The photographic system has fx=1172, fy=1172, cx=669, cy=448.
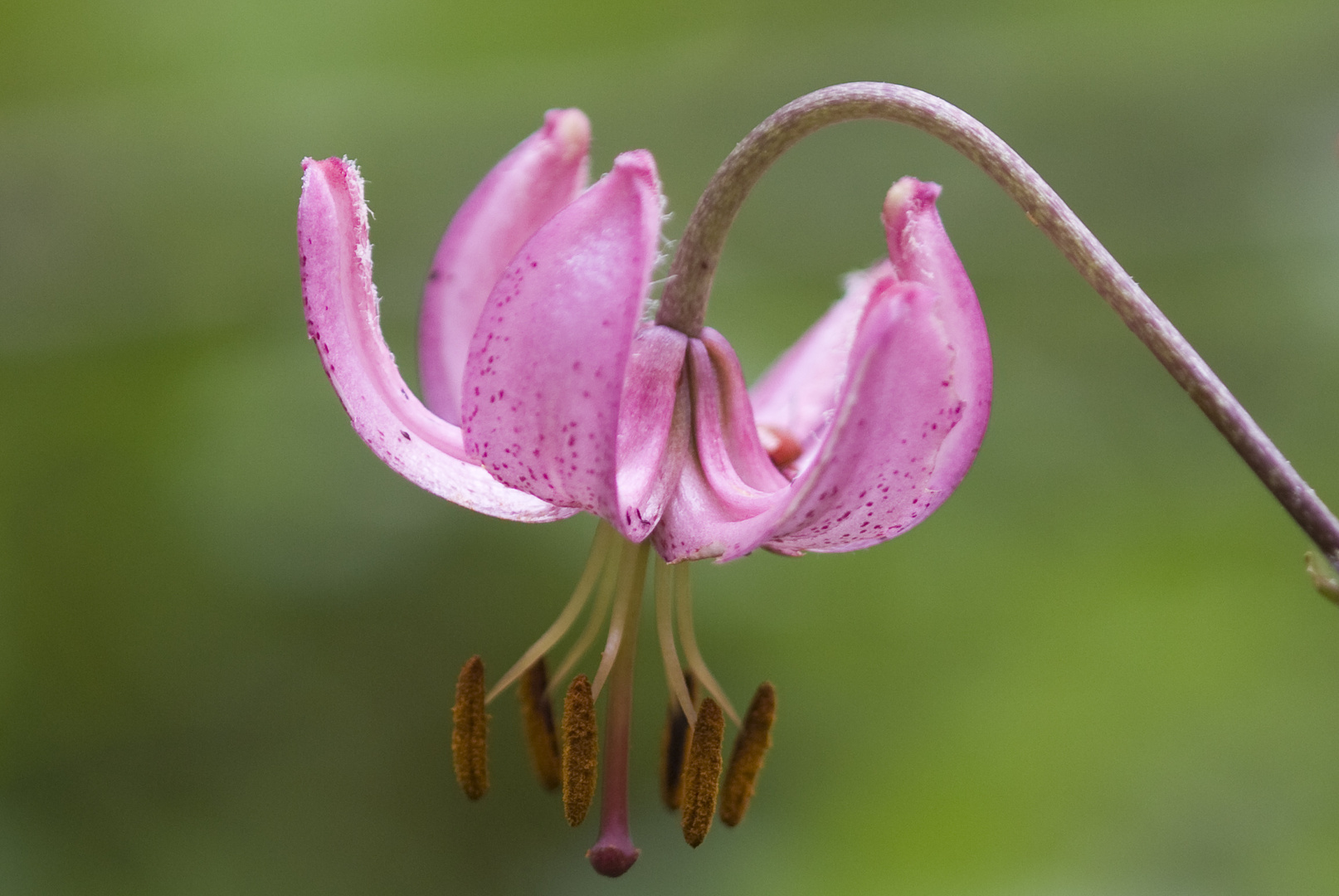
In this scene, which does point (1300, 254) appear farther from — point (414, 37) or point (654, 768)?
point (414, 37)

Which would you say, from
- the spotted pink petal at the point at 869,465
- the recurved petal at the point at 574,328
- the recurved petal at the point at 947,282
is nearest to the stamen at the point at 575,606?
the spotted pink petal at the point at 869,465

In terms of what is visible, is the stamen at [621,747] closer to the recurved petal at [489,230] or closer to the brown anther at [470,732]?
the brown anther at [470,732]

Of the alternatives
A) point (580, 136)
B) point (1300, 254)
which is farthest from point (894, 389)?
point (1300, 254)

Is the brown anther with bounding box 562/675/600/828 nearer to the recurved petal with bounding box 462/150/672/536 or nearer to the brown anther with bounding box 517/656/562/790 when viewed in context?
the brown anther with bounding box 517/656/562/790

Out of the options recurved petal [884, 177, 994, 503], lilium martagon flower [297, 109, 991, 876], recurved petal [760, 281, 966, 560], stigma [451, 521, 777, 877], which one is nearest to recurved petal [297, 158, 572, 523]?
lilium martagon flower [297, 109, 991, 876]

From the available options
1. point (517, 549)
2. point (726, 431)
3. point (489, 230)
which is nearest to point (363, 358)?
point (489, 230)

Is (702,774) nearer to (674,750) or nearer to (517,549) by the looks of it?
(674,750)
